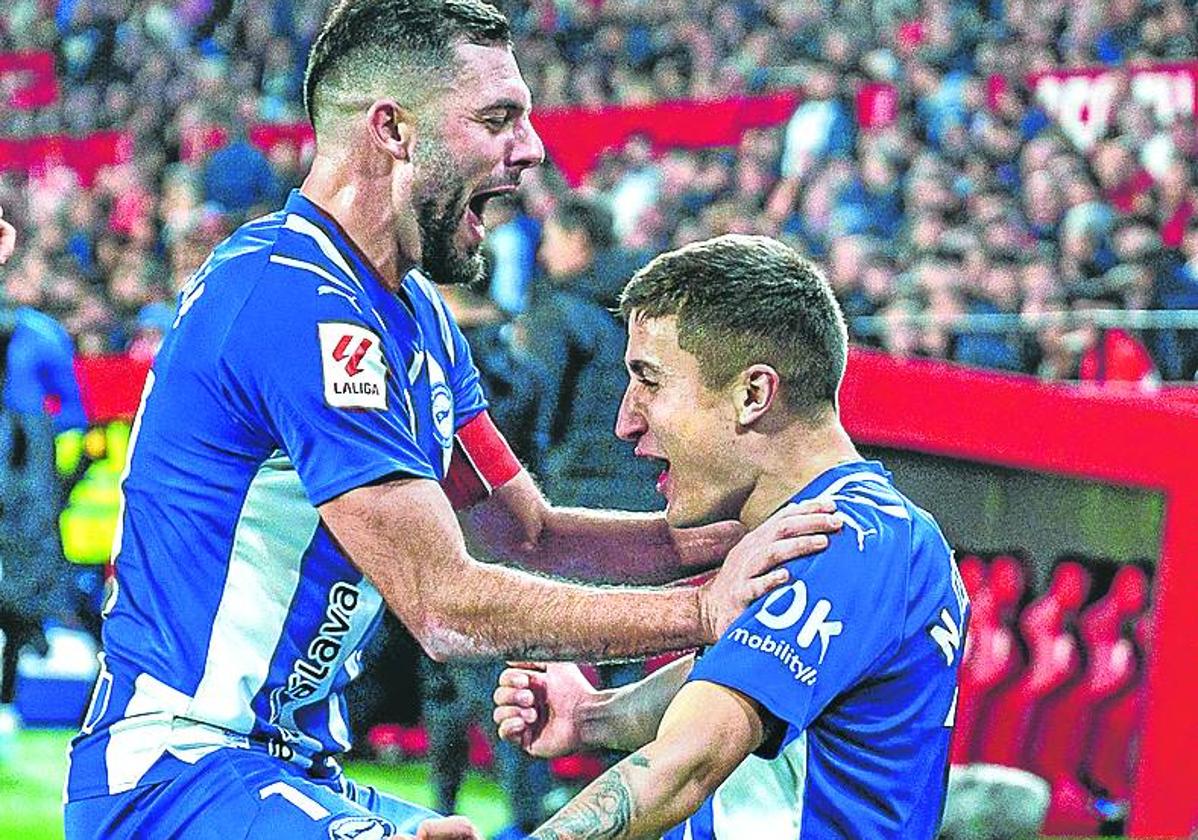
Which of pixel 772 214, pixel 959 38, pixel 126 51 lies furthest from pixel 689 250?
pixel 126 51

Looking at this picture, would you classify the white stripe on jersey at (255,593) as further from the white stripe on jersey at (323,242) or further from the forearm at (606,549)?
the forearm at (606,549)

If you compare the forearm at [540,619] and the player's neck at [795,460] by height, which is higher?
the player's neck at [795,460]

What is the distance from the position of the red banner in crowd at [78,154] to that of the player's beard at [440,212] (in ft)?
49.5

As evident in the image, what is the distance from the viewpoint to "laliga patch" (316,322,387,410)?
305 cm

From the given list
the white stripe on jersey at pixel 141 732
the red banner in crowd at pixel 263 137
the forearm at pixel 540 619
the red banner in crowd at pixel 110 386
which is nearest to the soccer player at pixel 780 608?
the forearm at pixel 540 619

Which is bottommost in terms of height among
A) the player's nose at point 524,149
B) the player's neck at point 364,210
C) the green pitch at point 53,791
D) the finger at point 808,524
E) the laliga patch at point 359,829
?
the green pitch at point 53,791

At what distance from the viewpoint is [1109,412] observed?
717 cm

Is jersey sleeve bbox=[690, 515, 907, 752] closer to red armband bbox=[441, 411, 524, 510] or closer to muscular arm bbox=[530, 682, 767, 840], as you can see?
muscular arm bbox=[530, 682, 767, 840]

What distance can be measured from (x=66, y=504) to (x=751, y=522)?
5812 mm

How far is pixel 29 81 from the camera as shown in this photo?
2072 centimetres

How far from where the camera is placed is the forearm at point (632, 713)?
12.1 ft

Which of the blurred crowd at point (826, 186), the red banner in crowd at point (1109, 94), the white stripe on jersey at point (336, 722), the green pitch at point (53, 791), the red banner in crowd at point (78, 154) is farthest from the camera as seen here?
the red banner in crowd at point (78, 154)

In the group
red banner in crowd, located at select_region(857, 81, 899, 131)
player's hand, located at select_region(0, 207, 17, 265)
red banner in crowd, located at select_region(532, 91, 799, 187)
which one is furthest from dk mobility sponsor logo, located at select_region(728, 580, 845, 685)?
red banner in crowd, located at select_region(532, 91, 799, 187)

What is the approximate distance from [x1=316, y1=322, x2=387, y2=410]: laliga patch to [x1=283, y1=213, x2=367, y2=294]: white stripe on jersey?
6.9 inches
